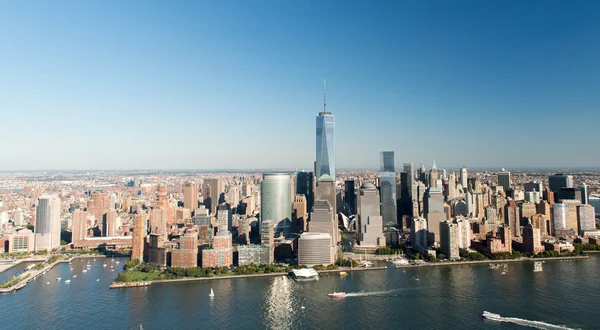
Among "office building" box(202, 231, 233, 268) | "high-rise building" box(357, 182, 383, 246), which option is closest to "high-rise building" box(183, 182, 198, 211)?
"high-rise building" box(357, 182, 383, 246)

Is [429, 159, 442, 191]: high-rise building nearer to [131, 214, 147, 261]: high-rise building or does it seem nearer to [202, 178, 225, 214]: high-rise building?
[202, 178, 225, 214]: high-rise building

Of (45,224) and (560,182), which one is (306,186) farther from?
(560,182)

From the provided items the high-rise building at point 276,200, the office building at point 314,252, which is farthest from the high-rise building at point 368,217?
the office building at point 314,252

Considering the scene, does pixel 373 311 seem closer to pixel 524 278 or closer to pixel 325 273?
pixel 325 273

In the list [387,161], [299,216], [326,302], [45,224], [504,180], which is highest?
[387,161]

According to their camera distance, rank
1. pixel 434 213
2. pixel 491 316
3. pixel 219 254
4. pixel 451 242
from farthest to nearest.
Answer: pixel 434 213 < pixel 451 242 < pixel 219 254 < pixel 491 316

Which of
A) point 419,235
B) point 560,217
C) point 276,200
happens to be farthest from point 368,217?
point 560,217

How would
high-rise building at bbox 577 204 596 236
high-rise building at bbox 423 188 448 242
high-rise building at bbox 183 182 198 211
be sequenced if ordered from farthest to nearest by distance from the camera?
high-rise building at bbox 183 182 198 211 < high-rise building at bbox 577 204 596 236 < high-rise building at bbox 423 188 448 242
